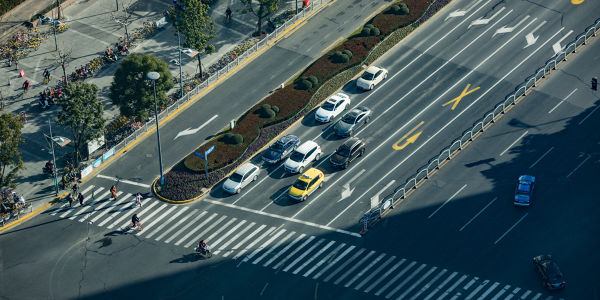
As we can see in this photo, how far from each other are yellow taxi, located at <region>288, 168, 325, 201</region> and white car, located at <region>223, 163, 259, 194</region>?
4.71 m

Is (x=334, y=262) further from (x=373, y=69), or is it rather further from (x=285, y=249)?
(x=373, y=69)

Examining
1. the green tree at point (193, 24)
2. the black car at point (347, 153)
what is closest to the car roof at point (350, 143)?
the black car at point (347, 153)

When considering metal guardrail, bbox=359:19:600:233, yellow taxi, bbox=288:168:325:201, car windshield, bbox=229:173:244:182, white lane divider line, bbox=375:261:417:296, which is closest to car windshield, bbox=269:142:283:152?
yellow taxi, bbox=288:168:325:201

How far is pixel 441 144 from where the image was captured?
379 feet

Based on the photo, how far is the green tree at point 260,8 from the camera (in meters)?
129

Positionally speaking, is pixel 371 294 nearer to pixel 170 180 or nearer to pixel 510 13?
pixel 170 180

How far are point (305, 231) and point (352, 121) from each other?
16486 millimetres

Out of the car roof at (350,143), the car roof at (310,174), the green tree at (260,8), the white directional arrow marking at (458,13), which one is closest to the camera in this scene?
the car roof at (310,174)

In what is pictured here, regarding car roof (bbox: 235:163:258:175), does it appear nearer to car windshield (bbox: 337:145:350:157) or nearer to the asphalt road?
the asphalt road

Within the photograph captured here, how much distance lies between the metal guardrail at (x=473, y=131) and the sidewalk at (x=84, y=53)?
1255 inches

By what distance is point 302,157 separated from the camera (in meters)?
112

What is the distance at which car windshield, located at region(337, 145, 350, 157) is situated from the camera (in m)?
113

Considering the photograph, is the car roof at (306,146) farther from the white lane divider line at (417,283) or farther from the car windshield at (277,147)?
the white lane divider line at (417,283)

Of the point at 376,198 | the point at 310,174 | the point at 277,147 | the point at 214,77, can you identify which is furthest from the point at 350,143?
the point at 214,77
